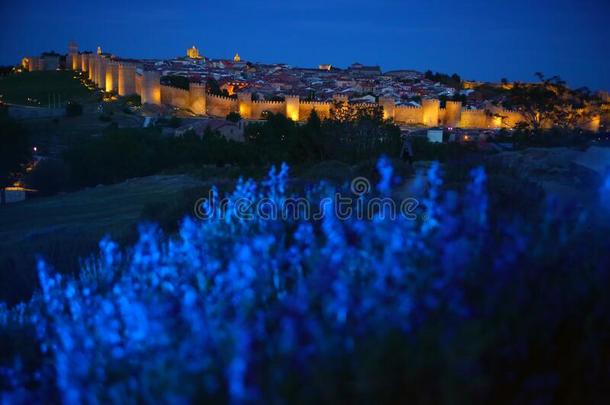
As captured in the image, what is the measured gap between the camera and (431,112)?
49844 millimetres

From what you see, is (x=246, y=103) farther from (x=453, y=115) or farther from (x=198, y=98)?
(x=453, y=115)

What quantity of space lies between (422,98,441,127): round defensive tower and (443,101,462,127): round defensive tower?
760 millimetres

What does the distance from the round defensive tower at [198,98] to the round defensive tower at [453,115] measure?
18.1m

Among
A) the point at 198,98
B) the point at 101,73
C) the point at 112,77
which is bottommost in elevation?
the point at 198,98

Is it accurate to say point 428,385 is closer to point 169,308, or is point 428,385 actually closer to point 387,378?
point 387,378

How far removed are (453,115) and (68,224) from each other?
4422 centimetres

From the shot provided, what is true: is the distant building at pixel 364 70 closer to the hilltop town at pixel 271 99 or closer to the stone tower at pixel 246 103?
the hilltop town at pixel 271 99

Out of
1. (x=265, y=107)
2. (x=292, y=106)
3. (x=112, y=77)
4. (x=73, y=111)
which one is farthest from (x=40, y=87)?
(x=292, y=106)

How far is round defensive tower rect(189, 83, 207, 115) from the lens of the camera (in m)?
51.2

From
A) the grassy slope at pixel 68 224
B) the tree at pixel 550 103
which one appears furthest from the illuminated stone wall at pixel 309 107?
the grassy slope at pixel 68 224

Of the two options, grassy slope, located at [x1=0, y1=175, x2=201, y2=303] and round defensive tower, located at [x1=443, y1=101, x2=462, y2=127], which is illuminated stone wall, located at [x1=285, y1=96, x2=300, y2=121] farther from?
grassy slope, located at [x1=0, y1=175, x2=201, y2=303]

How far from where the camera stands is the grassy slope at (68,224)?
497 cm

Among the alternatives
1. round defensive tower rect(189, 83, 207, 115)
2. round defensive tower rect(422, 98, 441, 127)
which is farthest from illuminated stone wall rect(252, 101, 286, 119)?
round defensive tower rect(422, 98, 441, 127)

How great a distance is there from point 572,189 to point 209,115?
45.6 m
